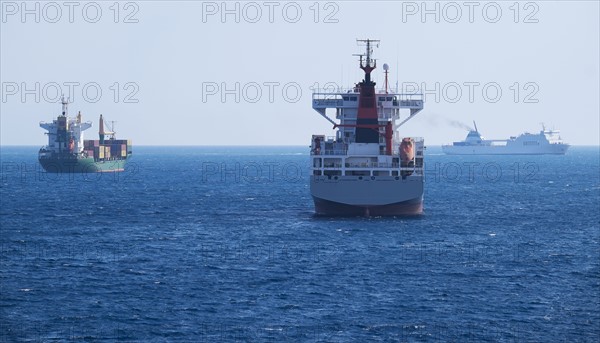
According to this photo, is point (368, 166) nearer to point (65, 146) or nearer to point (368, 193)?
point (368, 193)

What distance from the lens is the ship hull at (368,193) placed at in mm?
82500

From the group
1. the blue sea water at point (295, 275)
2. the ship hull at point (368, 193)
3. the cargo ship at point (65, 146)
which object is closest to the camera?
the blue sea water at point (295, 275)

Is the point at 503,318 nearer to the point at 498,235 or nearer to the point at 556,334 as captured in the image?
the point at 556,334

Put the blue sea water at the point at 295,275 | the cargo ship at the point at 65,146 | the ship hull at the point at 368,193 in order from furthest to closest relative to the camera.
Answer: the cargo ship at the point at 65,146
the ship hull at the point at 368,193
the blue sea water at the point at 295,275

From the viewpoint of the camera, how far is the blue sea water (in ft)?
141

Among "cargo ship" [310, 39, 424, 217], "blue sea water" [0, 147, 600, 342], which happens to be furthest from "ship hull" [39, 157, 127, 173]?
"cargo ship" [310, 39, 424, 217]

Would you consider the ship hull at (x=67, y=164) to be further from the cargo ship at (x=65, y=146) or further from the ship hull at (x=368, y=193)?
the ship hull at (x=368, y=193)

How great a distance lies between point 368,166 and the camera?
275 ft

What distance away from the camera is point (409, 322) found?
4428cm

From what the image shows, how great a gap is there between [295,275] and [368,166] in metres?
29.1

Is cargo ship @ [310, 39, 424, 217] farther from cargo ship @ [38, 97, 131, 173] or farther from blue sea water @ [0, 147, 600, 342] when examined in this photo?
cargo ship @ [38, 97, 131, 173]

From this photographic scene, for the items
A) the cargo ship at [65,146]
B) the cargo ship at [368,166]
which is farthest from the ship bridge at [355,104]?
the cargo ship at [65,146]

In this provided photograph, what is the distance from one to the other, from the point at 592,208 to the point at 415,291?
62.5 metres

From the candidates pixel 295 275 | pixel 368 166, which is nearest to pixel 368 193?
pixel 368 166
